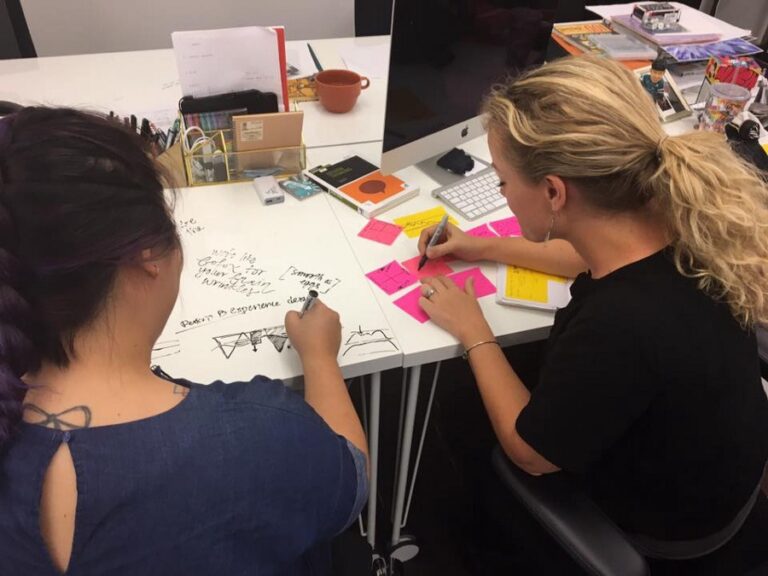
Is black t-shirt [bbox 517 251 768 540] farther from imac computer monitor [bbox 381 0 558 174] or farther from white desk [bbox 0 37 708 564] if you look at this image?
imac computer monitor [bbox 381 0 558 174]

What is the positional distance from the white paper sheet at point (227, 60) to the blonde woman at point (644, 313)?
2.06 feet

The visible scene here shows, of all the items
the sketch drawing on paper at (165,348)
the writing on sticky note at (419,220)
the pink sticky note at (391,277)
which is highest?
the sketch drawing on paper at (165,348)

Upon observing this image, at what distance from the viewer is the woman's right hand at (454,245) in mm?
1247

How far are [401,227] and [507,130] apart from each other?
1.42ft

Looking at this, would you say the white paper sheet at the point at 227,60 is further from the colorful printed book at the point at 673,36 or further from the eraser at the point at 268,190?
the colorful printed book at the point at 673,36

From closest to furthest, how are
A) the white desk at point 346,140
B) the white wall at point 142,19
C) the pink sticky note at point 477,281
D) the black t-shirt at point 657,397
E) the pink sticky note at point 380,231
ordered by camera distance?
1. the black t-shirt at point 657,397
2. the white desk at point 346,140
3. the pink sticky note at point 477,281
4. the pink sticky note at point 380,231
5. the white wall at point 142,19

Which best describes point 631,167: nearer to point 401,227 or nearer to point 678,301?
point 678,301

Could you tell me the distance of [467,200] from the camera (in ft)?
4.77

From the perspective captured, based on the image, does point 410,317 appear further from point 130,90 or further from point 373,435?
point 130,90

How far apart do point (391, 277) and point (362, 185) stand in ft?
1.06

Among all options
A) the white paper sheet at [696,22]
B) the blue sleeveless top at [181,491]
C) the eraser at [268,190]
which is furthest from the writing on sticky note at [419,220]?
the white paper sheet at [696,22]

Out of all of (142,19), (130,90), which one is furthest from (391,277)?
(142,19)

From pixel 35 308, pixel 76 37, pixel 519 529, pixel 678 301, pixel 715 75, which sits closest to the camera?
pixel 35 308

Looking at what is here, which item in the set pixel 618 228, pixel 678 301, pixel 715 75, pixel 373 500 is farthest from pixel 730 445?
pixel 715 75
